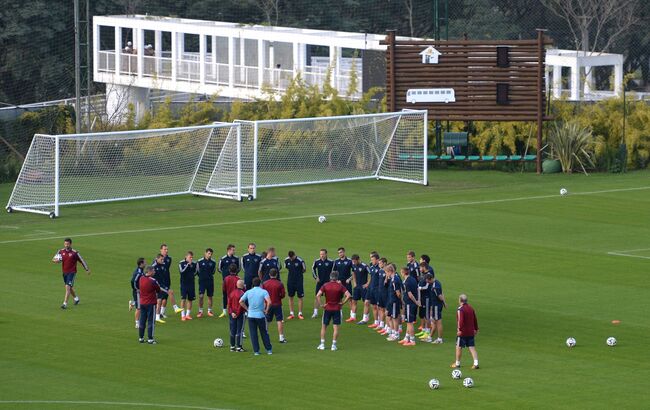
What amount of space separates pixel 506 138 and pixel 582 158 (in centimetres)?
286

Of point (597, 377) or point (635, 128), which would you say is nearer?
point (597, 377)

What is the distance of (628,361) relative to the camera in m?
26.3

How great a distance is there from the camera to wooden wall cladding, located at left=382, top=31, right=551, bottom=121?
169ft

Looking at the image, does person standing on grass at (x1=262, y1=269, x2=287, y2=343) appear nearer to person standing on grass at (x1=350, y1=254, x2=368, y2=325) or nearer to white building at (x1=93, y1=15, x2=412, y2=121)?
person standing on grass at (x1=350, y1=254, x2=368, y2=325)

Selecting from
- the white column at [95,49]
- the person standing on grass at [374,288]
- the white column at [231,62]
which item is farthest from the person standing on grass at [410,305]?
the white column at [95,49]

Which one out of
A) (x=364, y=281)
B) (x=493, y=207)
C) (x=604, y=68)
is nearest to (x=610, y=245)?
(x=493, y=207)

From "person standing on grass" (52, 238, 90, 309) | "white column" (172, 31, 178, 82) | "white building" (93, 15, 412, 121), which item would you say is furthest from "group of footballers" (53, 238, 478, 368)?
"white column" (172, 31, 178, 82)

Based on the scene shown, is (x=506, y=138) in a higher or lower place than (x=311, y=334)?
higher

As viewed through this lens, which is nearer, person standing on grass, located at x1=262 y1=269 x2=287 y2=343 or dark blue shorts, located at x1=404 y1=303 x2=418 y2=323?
dark blue shorts, located at x1=404 y1=303 x2=418 y2=323

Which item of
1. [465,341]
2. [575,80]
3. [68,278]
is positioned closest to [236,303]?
[465,341]

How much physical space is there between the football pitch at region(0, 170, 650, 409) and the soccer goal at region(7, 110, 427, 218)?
117 centimetres

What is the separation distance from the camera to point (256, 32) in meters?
66.2

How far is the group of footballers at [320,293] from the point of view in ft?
89.0

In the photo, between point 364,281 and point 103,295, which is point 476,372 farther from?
point 103,295
